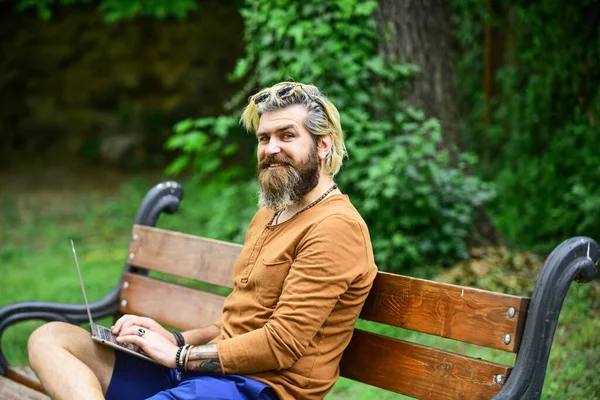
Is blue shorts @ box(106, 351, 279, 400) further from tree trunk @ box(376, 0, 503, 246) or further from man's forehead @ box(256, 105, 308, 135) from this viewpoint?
tree trunk @ box(376, 0, 503, 246)

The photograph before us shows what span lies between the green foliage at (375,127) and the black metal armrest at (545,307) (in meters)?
2.76

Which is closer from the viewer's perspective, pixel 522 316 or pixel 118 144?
pixel 522 316

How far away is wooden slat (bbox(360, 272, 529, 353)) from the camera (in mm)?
2256

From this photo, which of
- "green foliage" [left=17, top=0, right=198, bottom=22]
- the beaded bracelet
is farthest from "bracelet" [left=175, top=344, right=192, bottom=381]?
"green foliage" [left=17, top=0, right=198, bottom=22]

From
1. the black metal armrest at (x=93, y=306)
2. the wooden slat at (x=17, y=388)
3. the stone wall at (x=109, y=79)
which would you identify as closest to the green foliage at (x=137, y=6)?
the stone wall at (x=109, y=79)

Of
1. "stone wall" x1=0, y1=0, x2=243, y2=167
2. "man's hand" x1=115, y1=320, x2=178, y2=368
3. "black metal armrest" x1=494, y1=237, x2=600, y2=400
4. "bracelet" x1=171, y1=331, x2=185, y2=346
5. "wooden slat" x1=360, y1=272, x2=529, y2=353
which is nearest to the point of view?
"black metal armrest" x1=494, y1=237, x2=600, y2=400

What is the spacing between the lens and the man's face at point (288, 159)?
2.59 metres

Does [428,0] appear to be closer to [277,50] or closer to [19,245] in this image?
[277,50]

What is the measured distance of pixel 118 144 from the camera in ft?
45.6

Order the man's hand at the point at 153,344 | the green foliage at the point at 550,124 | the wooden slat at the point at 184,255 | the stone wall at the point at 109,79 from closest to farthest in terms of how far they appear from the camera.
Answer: the man's hand at the point at 153,344
the wooden slat at the point at 184,255
the green foliage at the point at 550,124
the stone wall at the point at 109,79

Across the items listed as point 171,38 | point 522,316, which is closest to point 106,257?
point 522,316

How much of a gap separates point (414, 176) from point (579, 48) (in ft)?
6.76

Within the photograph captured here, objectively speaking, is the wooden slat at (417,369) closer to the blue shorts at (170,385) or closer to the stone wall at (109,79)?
the blue shorts at (170,385)

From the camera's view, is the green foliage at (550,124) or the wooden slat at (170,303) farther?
the green foliage at (550,124)
